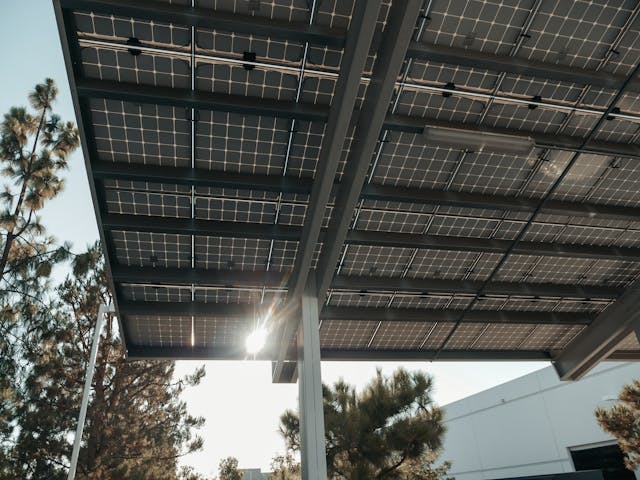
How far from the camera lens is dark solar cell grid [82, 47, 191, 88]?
26.6ft

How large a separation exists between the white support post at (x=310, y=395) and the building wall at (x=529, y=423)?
2773 cm

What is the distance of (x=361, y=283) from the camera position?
43.9ft

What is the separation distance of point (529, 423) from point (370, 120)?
3657 centimetres

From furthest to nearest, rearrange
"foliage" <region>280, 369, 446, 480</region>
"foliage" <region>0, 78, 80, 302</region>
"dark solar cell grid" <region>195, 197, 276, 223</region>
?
"foliage" <region>0, 78, 80, 302</region> → "foliage" <region>280, 369, 446, 480</region> → "dark solar cell grid" <region>195, 197, 276, 223</region>

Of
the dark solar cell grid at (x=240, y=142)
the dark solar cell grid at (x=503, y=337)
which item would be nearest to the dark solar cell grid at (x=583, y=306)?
the dark solar cell grid at (x=503, y=337)

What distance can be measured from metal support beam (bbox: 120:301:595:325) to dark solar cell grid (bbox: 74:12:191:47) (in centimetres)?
734

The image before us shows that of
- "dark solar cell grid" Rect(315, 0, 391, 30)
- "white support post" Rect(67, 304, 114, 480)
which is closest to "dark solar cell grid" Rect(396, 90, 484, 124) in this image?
"dark solar cell grid" Rect(315, 0, 391, 30)

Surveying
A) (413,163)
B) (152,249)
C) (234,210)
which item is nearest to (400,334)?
(413,163)

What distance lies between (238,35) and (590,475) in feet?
56.3

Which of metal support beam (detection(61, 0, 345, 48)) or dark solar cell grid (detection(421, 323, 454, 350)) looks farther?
dark solar cell grid (detection(421, 323, 454, 350))

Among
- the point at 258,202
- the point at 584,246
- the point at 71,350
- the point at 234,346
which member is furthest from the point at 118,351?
the point at 584,246

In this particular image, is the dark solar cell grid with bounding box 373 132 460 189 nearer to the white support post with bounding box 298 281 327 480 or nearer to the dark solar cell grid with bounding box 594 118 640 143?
the dark solar cell grid with bounding box 594 118 640 143

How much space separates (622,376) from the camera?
30.8 meters

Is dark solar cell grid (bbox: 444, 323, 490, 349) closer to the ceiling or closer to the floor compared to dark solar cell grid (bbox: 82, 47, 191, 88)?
closer to the floor
